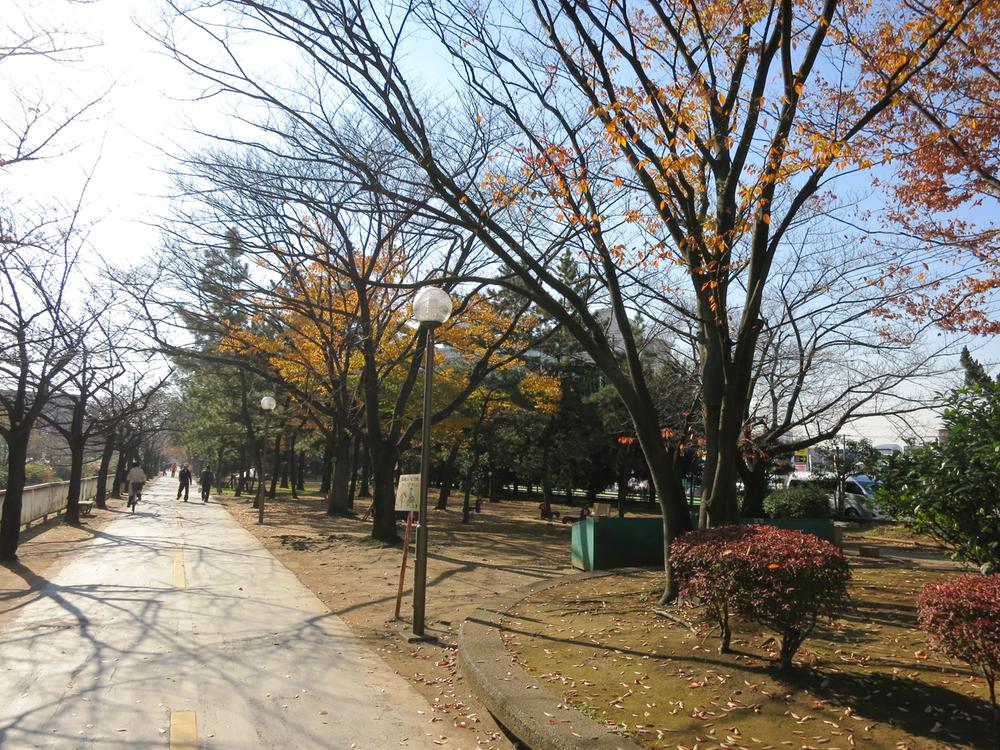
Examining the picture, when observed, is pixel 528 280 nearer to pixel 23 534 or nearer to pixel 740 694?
pixel 740 694

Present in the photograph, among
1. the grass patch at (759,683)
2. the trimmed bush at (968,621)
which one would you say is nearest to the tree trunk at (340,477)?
the grass patch at (759,683)

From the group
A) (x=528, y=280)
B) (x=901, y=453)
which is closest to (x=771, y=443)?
(x=901, y=453)

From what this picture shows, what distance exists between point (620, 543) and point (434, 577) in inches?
129

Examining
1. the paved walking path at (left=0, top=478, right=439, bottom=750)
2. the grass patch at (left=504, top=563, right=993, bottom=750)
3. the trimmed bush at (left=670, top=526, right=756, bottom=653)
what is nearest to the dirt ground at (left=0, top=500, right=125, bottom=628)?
Result: the paved walking path at (left=0, top=478, right=439, bottom=750)

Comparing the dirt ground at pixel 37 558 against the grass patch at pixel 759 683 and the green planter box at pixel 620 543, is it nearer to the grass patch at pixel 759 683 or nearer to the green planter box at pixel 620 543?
the grass patch at pixel 759 683

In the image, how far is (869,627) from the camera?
6.69 meters

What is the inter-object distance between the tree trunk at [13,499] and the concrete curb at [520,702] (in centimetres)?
922

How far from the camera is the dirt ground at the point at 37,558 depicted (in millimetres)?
8898

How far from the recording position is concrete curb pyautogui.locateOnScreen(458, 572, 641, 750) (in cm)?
435

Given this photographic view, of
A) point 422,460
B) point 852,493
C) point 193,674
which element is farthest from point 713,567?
point 852,493

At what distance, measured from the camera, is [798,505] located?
21.0m

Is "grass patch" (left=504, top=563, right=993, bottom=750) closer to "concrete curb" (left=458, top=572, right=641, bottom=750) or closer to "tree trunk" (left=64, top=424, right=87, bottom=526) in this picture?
"concrete curb" (left=458, top=572, right=641, bottom=750)

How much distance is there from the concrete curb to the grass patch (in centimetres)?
17

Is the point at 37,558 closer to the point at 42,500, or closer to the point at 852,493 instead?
the point at 42,500
